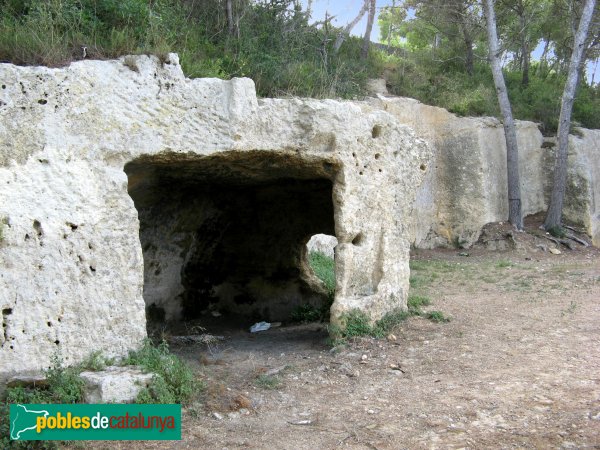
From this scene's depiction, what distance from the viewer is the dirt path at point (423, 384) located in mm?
4402

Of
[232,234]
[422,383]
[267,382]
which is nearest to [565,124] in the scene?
[232,234]

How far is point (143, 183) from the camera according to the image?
6.78 m

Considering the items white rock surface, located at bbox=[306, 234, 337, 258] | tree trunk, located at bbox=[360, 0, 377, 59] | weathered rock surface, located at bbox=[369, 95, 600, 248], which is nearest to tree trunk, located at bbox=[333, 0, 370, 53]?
tree trunk, located at bbox=[360, 0, 377, 59]

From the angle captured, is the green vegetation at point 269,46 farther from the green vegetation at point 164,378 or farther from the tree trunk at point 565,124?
the green vegetation at point 164,378

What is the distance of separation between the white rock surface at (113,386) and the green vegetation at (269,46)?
2514 mm

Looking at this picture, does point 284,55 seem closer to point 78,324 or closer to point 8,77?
point 8,77

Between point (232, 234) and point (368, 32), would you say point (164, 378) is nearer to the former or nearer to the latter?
point (232, 234)

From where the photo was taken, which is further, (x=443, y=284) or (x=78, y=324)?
(x=443, y=284)

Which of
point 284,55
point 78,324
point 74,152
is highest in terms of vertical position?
point 284,55

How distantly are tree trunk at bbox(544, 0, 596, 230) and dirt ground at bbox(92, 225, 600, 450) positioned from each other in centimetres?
568

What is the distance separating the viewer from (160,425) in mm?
4500

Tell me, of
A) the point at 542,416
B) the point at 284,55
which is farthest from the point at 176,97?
the point at 542,416

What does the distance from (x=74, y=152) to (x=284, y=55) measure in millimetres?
3659

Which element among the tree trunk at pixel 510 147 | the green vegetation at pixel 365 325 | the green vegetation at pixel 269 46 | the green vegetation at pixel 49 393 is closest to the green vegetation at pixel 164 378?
the green vegetation at pixel 49 393
